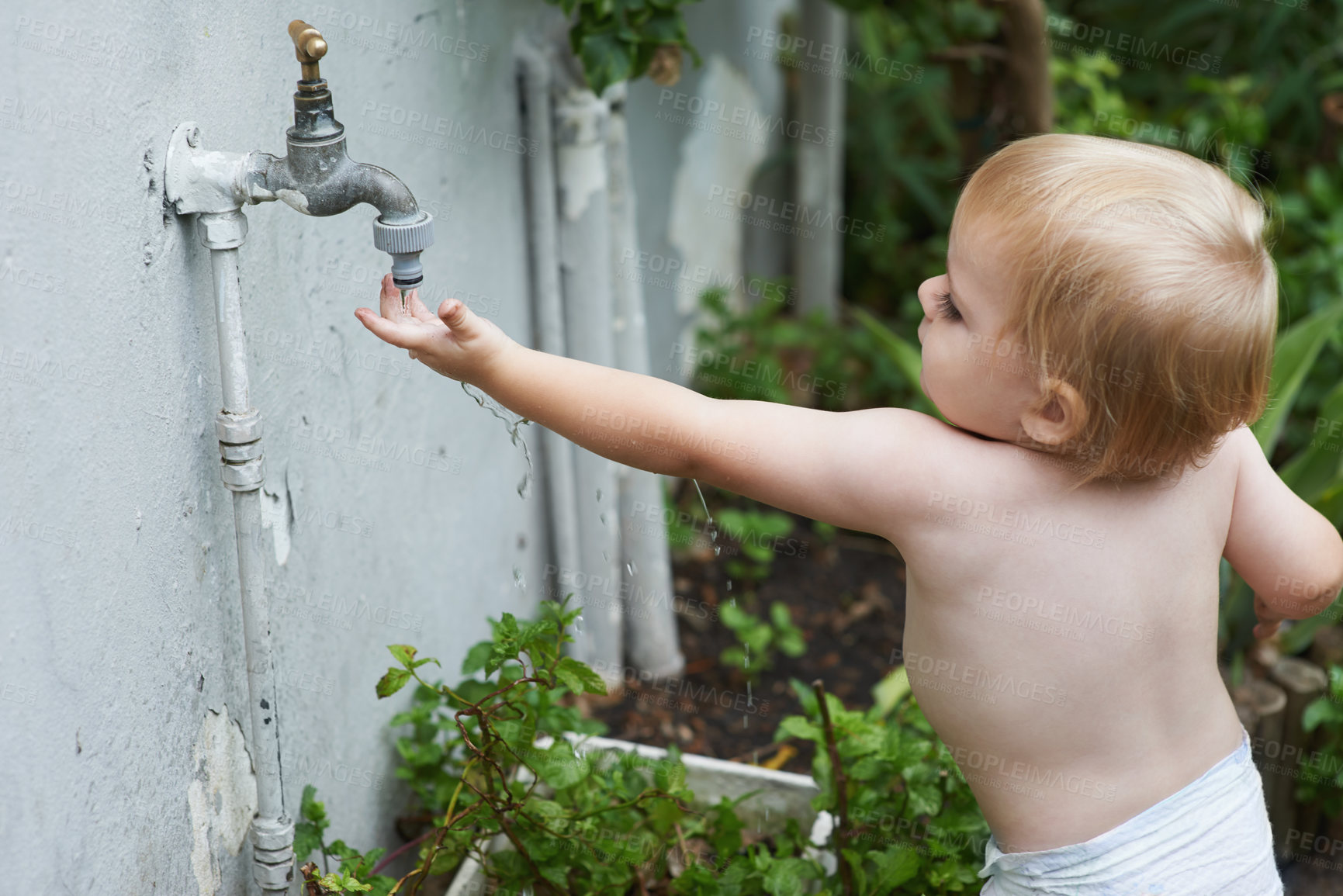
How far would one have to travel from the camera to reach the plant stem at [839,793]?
5.08ft

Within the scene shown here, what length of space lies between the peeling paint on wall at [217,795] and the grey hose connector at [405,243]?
1.65ft

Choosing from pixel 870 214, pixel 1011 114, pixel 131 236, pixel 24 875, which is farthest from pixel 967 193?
pixel 870 214

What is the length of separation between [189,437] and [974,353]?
29.2 inches

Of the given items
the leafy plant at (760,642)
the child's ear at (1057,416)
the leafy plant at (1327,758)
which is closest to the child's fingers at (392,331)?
the child's ear at (1057,416)

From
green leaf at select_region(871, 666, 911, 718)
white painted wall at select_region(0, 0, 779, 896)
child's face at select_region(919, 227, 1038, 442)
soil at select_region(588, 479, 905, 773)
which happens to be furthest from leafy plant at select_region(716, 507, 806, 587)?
child's face at select_region(919, 227, 1038, 442)

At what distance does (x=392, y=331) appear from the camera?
1.01 metres

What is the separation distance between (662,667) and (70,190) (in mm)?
1818

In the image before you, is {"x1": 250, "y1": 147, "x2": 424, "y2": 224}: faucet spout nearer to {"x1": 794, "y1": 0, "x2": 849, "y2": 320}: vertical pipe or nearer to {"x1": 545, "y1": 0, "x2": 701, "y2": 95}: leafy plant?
{"x1": 545, "y1": 0, "x2": 701, "y2": 95}: leafy plant

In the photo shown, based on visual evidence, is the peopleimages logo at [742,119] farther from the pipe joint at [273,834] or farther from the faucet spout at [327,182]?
the pipe joint at [273,834]

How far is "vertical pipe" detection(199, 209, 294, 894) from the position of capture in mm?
1070

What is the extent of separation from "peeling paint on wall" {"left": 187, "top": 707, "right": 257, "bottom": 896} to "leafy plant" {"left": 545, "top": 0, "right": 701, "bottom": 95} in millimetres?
1121

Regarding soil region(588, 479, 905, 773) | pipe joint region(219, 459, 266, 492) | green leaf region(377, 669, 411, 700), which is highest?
pipe joint region(219, 459, 266, 492)

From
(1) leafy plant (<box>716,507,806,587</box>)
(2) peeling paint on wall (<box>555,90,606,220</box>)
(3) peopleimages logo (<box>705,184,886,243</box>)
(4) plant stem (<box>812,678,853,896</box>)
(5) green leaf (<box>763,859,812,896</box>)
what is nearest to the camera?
(5) green leaf (<box>763,859,812,896</box>)

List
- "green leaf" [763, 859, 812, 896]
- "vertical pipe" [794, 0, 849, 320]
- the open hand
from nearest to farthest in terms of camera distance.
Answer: the open hand, "green leaf" [763, 859, 812, 896], "vertical pipe" [794, 0, 849, 320]
